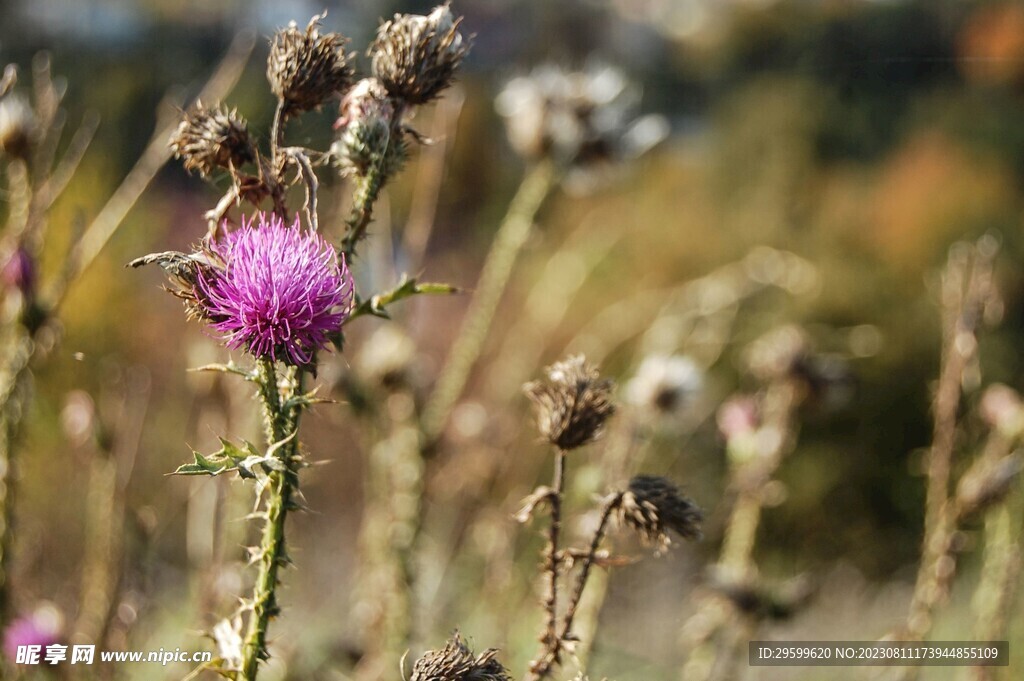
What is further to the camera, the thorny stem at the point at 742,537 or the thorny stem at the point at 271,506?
the thorny stem at the point at 742,537

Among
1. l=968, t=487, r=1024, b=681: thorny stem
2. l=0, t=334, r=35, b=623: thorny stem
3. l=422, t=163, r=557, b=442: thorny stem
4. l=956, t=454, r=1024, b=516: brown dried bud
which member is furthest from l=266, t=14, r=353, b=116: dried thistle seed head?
l=968, t=487, r=1024, b=681: thorny stem

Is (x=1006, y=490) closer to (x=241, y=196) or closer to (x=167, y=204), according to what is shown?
(x=241, y=196)

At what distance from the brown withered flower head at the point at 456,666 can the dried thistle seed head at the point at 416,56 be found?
572 mm

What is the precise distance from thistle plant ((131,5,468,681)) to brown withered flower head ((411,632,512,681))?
16 cm

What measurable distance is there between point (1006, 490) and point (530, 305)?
1.41m

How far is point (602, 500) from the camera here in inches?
42.4

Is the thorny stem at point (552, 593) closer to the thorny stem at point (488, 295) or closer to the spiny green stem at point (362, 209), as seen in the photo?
the spiny green stem at point (362, 209)

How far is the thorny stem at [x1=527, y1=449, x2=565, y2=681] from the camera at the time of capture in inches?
38.6

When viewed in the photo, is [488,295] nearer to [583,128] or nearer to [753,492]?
[583,128]

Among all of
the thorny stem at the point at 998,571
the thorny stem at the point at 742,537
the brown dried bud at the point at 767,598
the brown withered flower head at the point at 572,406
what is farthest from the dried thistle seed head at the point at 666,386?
the brown withered flower head at the point at 572,406

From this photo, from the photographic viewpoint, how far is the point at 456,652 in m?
0.91

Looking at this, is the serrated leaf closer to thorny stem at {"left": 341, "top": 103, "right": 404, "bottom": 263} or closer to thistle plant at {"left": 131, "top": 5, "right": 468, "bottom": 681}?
thistle plant at {"left": 131, "top": 5, "right": 468, "bottom": 681}

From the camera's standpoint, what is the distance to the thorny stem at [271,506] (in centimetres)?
89

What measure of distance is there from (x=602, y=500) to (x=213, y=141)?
562 millimetres
